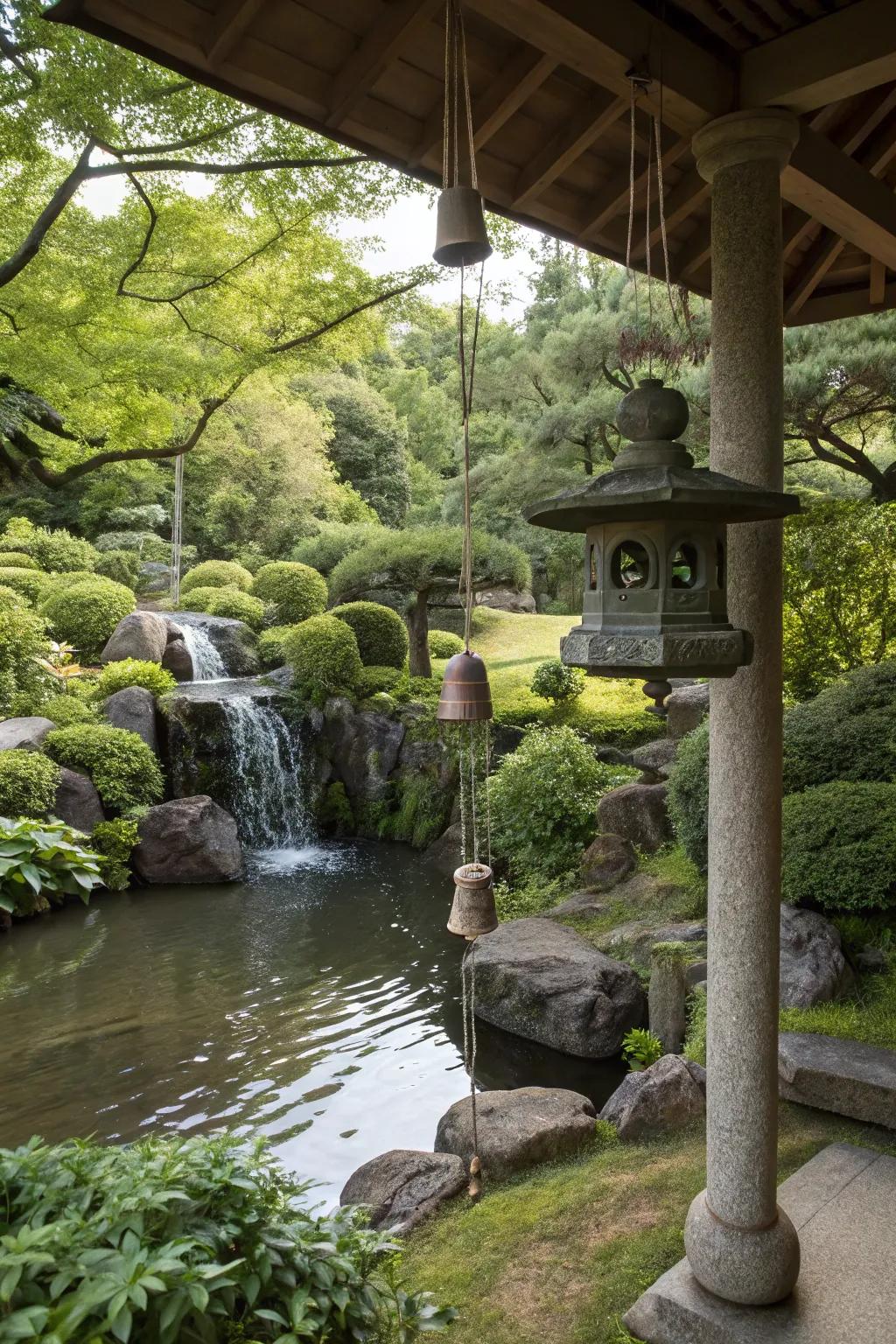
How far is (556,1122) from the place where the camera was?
4.33m

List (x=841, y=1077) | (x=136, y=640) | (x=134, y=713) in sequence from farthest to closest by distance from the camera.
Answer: (x=136, y=640) → (x=134, y=713) → (x=841, y=1077)

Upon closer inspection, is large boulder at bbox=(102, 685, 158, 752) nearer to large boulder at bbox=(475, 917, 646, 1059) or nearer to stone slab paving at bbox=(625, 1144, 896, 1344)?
large boulder at bbox=(475, 917, 646, 1059)

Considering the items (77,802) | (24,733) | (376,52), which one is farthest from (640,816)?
(24,733)

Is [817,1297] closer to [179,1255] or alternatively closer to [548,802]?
[179,1255]

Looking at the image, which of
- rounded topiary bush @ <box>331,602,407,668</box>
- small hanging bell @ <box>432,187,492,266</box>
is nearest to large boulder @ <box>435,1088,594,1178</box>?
small hanging bell @ <box>432,187,492,266</box>

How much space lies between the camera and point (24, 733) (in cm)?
Result: 945

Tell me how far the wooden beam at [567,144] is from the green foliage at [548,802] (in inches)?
225

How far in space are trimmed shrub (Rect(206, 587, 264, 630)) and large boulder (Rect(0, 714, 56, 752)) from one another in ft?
17.9

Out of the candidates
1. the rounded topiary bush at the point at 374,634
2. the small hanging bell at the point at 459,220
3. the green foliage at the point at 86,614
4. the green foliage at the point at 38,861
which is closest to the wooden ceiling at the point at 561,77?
the small hanging bell at the point at 459,220

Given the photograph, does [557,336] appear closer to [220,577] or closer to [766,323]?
[220,577]

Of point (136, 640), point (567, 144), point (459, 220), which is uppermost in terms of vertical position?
point (567, 144)

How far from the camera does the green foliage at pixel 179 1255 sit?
4.93 feet

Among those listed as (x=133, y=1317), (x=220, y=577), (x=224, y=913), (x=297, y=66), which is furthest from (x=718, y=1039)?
(x=220, y=577)

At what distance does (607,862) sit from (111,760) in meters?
5.45
